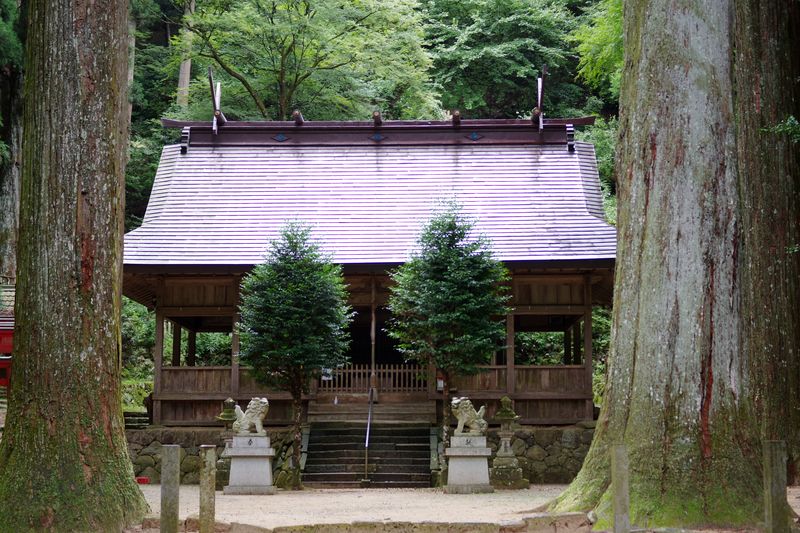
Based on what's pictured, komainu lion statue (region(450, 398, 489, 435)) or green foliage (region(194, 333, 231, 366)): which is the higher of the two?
green foliage (region(194, 333, 231, 366))

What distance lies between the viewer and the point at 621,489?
7164mm

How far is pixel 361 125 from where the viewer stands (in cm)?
2075

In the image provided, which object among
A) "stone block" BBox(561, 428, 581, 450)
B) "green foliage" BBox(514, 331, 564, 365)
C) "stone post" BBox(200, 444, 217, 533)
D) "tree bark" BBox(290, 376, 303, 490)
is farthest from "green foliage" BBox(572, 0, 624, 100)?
"stone post" BBox(200, 444, 217, 533)

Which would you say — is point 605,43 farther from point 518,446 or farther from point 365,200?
point 518,446

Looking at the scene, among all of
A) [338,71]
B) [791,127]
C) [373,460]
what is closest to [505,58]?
[338,71]

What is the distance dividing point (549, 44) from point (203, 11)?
13.2 meters

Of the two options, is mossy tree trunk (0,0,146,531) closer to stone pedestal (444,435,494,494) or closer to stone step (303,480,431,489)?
stone pedestal (444,435,494,494)

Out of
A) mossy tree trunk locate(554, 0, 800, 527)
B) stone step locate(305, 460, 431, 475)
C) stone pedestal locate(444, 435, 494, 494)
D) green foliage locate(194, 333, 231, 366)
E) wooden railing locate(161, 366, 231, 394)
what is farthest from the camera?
green foliage locate(194, 333, 231, 366)

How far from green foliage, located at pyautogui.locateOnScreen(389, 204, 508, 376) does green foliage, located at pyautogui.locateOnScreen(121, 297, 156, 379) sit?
47.7ft

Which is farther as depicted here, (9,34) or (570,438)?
(9,34)

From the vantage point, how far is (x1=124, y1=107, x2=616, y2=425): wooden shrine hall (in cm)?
1709

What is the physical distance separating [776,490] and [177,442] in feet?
39.6

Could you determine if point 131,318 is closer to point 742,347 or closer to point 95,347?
point 95,347

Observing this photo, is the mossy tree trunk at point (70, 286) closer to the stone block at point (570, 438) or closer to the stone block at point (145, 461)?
the stone block at point (145, 461)
